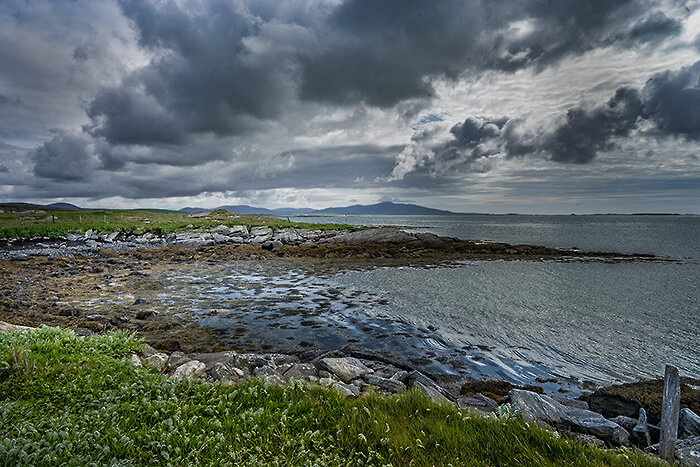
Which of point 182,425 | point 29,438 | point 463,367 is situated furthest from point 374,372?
point 29,438

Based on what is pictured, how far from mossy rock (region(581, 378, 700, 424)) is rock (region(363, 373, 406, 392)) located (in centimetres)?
578

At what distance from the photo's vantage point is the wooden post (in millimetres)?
6406

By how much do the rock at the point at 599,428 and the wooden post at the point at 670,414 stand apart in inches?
31.7

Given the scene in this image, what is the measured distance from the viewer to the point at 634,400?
935 centimetres

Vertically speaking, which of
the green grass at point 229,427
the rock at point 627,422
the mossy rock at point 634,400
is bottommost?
the mossy rock at point 634,400

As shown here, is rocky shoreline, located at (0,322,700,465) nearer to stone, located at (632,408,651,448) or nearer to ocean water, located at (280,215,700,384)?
stone, located at (632,408,651,448)

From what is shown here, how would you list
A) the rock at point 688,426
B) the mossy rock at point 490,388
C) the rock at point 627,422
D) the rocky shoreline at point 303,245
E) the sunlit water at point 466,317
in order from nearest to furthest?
the rock at point 688,426
the rock at point 627,422
the mossy rock at point 490,388
the sunlit water at point 466,317
the rocky shoreline at point 303,245

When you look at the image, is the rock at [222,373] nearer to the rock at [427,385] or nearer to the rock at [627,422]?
the rock at [427,385]

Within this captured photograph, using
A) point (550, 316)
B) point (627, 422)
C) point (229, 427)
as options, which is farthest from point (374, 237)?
point (229, 427)

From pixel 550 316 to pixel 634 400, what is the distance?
1227 centimetres

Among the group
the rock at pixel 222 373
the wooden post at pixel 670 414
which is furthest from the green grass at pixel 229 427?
the rock at pixel 222 373

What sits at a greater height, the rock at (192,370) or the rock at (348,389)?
the rock at (192,370)

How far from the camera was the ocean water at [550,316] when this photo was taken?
14.0 meters

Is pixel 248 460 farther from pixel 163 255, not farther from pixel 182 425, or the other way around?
pixel 163 255
